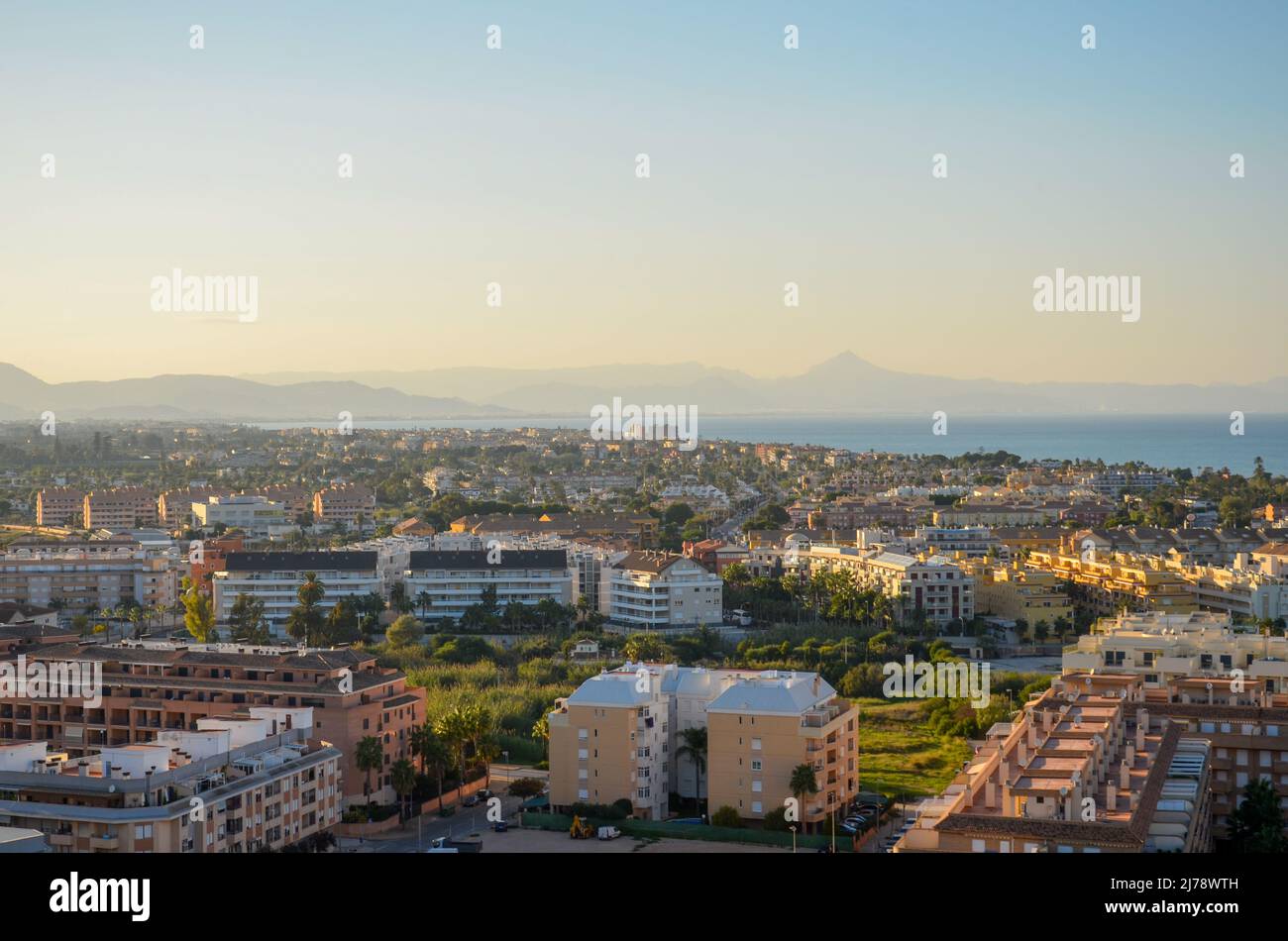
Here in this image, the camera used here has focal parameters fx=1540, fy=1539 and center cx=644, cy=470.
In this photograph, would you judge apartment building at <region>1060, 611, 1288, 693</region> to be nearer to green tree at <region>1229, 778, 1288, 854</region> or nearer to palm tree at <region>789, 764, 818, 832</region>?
green tree at <region>1229, 778, 1288, 854</region>

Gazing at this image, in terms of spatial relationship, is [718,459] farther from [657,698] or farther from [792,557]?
[657,698]

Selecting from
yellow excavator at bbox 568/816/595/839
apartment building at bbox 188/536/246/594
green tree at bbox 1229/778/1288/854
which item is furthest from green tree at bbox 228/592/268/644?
green tree at bbox 1229/778/1288/854

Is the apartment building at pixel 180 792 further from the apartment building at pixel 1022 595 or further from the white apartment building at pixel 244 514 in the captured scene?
the white apartment building at pixel 244 514

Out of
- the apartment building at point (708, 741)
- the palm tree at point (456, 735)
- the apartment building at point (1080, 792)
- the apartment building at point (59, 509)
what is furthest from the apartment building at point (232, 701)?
the apartment building at point (59, 509)

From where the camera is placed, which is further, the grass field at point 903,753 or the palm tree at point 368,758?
the grass field at point 903,753
